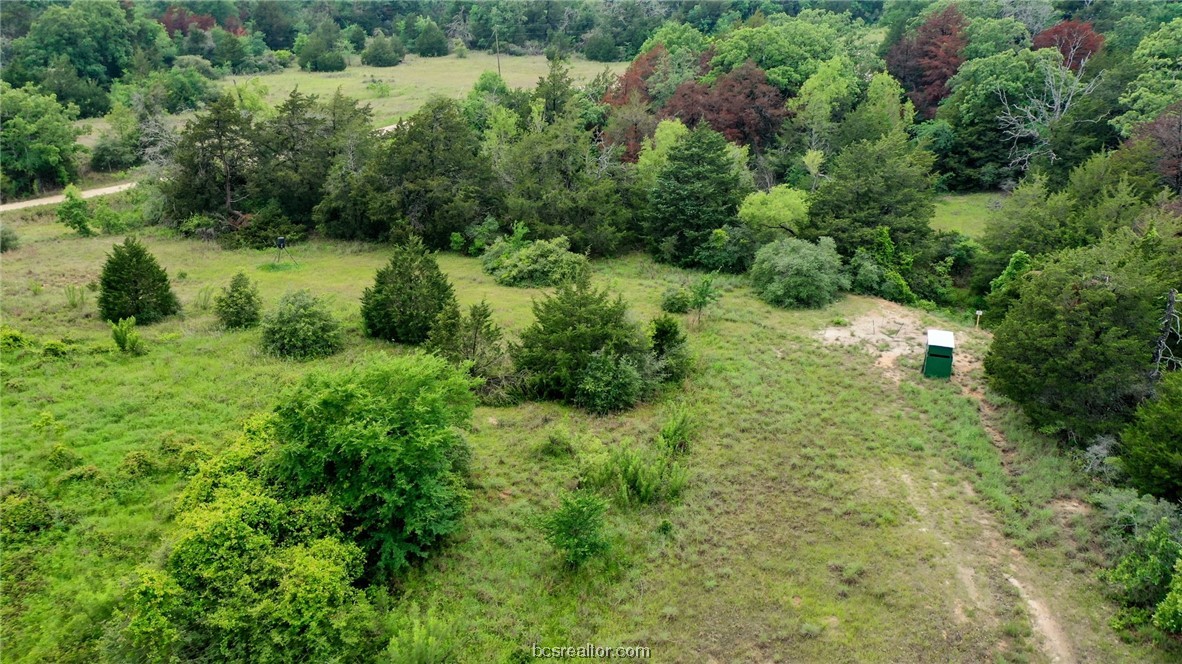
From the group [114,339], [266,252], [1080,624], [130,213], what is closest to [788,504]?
[1080,624]

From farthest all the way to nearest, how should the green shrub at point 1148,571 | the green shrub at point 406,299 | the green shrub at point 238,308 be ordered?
the green shrub at point 238,308 < the green shrub at point 406,299 < the green shrub at point 1148,571

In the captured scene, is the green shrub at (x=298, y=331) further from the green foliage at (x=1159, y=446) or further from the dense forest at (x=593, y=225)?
the green foliage at (x=1159, y=446)

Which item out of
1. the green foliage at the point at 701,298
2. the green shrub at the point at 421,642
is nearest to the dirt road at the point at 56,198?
the green foliage at the point at 701,298

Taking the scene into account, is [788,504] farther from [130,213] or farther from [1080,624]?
[130,213]

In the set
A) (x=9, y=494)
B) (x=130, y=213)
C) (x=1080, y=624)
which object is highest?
(x=130, y=213)

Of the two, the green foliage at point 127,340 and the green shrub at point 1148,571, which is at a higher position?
the green foliage at point 127,340

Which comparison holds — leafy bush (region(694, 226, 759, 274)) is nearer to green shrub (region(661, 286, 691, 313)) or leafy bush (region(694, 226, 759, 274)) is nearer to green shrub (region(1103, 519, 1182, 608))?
green shrub (region(661, 286, 691, 313))
